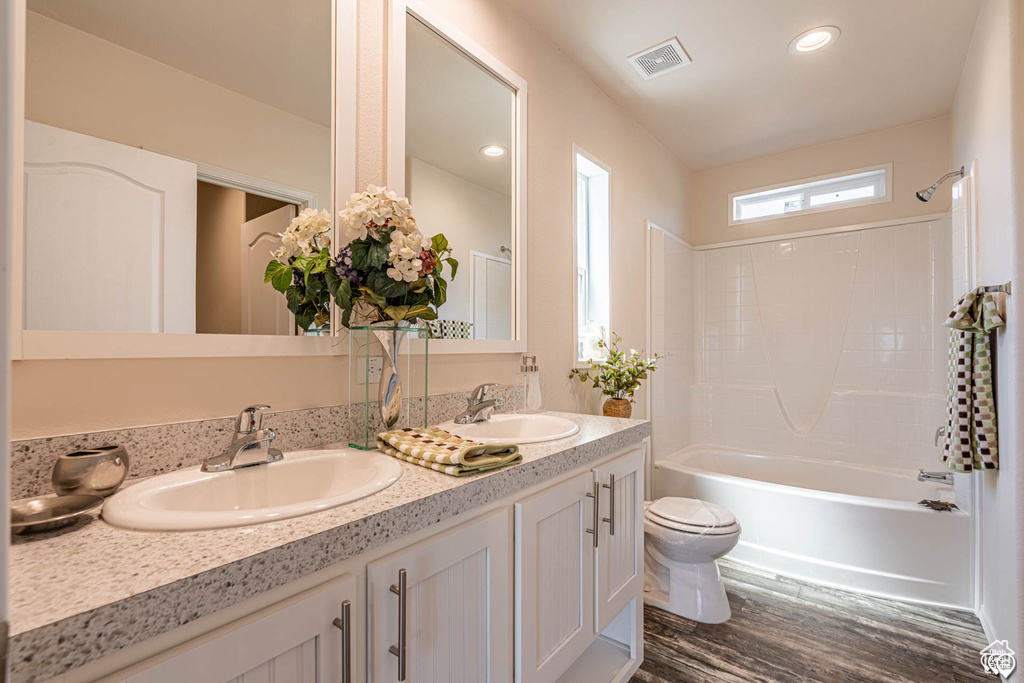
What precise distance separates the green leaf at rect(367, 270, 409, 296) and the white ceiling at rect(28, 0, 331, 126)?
1.45ft

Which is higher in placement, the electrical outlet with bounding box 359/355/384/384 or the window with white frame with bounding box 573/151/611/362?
the window with white frame with bounding box 573/151/611/362

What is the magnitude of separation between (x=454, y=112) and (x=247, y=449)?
129 cm

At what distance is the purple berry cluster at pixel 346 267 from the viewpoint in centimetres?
120

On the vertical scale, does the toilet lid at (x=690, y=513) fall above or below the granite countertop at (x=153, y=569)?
below

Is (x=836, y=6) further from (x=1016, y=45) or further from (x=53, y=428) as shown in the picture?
(x=53, y=428)

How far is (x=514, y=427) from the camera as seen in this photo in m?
1.68

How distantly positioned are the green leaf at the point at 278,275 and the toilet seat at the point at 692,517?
1.86 m

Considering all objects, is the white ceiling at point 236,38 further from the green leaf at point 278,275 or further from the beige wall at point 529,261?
the green leaf at point 278,275

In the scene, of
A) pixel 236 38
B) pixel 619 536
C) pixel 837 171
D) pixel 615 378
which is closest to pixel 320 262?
pixel 236 38

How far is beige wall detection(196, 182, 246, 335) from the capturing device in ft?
3.41

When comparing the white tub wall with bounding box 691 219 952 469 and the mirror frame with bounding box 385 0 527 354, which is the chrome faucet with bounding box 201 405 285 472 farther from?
the white tub wall with bounding box 691 219 952 469

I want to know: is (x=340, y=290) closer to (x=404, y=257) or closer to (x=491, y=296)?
(x=404, y=257)

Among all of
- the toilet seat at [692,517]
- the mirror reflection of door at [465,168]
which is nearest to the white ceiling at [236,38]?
the mirror reflection of door at [465,168]

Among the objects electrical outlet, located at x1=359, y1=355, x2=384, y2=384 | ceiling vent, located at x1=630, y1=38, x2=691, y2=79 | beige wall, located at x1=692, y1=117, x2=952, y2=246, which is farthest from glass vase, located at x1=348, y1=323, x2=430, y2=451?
beige wall, located at x1=692, y1=117, x2=952, y2=246
